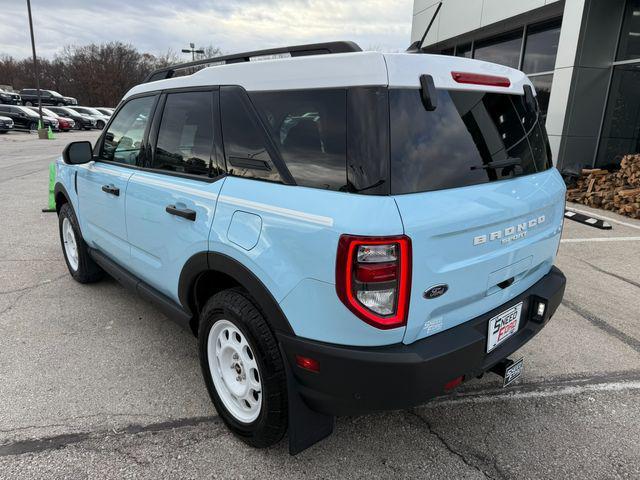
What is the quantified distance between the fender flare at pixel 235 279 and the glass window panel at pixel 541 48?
443 inches

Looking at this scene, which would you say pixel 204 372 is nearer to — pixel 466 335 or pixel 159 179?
pixel 159 179

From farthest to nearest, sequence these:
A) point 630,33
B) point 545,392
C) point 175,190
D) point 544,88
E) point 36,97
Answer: point 36,97, point 544,88, point 630,33, point 545,392, point 175,190

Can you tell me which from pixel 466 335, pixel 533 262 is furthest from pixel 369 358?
pixel 533 262

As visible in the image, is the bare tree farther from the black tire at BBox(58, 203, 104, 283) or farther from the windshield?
the black tire at BBox(58, 203, 104, 283)

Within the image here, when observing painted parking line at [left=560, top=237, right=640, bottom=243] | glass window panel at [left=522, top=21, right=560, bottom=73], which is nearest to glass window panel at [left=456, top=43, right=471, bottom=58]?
glass window panel at [left=522, top=21, right=560, bottom=73]

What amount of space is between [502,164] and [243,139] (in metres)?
1.29

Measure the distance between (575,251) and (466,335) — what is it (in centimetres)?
481

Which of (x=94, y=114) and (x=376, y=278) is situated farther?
(x=94, y=114)

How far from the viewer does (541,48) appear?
11.4 m

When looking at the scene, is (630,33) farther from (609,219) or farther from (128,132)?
(128,132)

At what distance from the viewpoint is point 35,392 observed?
112 inches

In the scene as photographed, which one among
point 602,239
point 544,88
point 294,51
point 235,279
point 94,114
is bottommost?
point 602,239

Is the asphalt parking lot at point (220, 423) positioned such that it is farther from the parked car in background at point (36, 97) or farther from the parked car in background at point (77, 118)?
the parked car in background at point (36, 97)

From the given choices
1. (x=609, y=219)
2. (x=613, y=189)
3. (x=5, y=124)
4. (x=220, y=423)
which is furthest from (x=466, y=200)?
(x=5, y=124)
